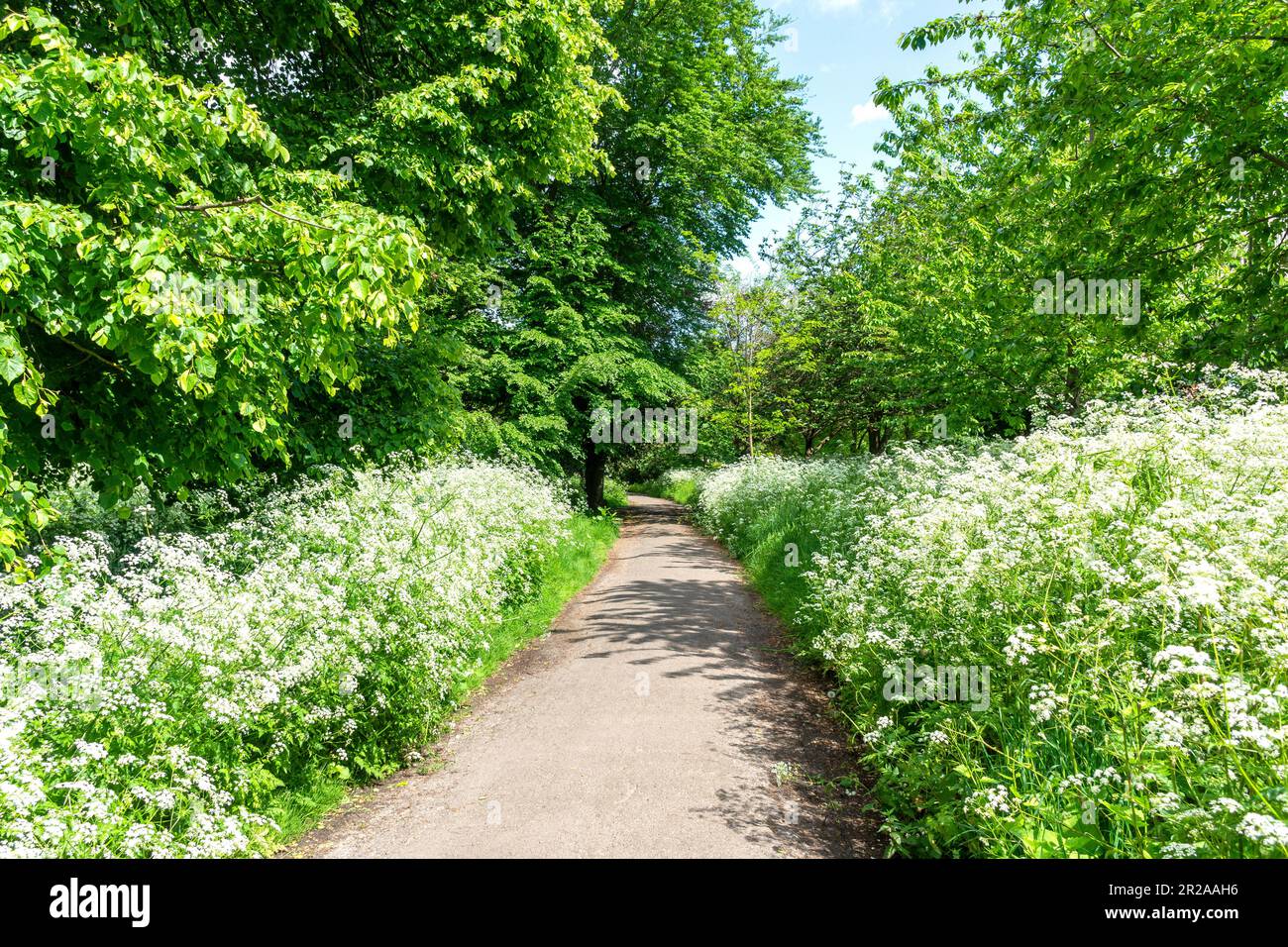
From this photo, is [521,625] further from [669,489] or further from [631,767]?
[669,489]

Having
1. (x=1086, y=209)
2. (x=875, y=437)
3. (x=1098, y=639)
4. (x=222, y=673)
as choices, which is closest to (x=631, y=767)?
(x=222, y=673)

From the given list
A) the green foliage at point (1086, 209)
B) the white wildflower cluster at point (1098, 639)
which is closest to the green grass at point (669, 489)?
the green foliage at point (1086, 209)

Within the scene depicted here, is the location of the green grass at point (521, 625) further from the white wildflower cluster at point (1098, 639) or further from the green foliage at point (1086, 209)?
the green foliage at point (1086, 209)

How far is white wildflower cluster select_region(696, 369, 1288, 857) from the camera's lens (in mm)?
2812

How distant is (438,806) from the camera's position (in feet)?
14.9

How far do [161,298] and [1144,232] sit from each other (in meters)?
11.1

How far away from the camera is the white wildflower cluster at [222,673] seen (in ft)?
10.2

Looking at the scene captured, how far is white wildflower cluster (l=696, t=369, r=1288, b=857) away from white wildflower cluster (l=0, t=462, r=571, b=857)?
3871 mm

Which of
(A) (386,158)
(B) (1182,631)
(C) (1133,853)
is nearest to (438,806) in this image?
(C) (1133,853)

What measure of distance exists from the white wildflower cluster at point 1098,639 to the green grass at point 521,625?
388 cm

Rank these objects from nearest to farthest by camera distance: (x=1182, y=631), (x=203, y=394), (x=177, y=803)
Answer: (x=177, y=803) < (x=1182, y=631) < (x=203, y=394)

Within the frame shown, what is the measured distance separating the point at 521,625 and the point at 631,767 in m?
4.33

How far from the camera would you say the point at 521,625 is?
9062 millimetres

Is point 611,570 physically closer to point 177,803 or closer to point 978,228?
point 978,228
